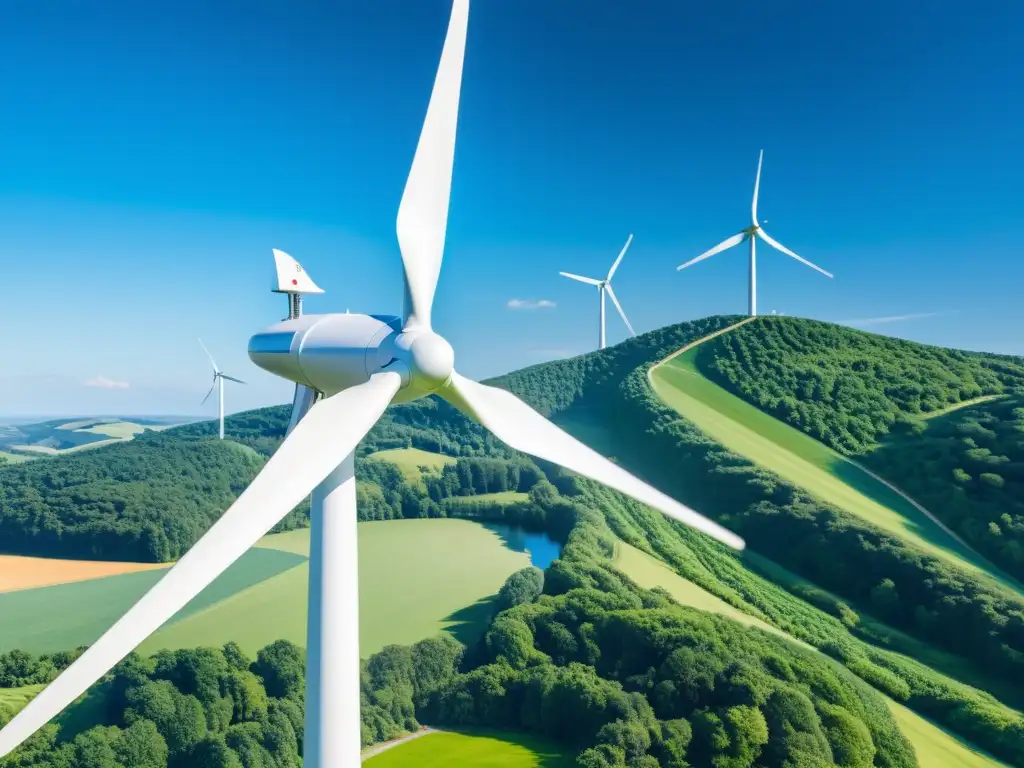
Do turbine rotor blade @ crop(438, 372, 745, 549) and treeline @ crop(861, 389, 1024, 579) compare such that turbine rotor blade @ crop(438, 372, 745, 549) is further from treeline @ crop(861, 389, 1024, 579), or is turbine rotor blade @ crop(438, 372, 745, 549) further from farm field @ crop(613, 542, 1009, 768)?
treeline @ crop(861, 389, 1024, 579)

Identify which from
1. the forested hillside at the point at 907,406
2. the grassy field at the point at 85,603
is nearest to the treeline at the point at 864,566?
the forested hillside at the point at 907,406

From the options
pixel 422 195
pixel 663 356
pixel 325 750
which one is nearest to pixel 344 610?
pixel 325 750

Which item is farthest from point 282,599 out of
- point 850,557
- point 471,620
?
point 850,557

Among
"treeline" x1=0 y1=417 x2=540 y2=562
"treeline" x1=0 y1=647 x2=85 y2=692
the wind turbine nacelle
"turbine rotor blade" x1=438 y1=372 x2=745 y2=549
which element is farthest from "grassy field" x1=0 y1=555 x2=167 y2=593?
"turbine rotor blade" x1=438 y1=372 x2=745 y2=549

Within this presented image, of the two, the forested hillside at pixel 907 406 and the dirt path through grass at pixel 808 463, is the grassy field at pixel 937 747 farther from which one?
the forested hillside at pixel 907 406

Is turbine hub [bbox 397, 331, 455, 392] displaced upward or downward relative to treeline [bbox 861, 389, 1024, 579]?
upward

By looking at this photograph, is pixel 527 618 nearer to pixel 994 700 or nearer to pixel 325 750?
pixel 994 700
